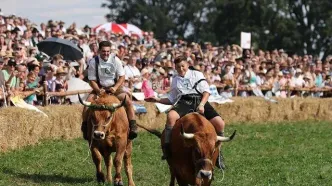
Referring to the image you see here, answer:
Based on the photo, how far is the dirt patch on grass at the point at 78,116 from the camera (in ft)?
54.9

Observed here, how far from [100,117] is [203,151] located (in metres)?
2.77

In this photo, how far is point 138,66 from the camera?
25.2 m

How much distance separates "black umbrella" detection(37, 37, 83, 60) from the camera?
74.8 ft

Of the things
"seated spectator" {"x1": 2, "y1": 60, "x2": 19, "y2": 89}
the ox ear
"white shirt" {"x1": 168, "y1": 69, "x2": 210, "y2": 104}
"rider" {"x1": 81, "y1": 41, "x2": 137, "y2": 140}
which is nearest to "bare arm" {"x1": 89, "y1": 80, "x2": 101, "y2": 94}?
"rider" {"x1": 81, "y1": 41, "x2": 137, "y2": 140}

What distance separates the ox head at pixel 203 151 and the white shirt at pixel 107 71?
347 cm

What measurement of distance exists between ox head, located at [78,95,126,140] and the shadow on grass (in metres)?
1.20

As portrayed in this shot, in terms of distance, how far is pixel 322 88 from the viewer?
3094 centimetres

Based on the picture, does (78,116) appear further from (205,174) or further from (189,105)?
(205,174)

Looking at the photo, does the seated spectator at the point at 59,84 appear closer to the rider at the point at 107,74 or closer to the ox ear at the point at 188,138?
the rider at the point at 107,74

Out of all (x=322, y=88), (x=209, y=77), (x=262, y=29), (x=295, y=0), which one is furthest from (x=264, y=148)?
(x=295, y=0)

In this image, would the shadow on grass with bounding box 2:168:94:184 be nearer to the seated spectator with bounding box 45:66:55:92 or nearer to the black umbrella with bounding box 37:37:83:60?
the seated spectator with bounding box 45:66:55:92

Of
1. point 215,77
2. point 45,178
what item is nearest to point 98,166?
point 45,178

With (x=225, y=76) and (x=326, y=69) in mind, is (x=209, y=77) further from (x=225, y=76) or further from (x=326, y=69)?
(x=326, y=69)

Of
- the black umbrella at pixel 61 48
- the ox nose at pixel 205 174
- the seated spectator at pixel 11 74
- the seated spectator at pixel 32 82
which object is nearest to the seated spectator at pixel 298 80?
the black umbrella at pixel 61 48
